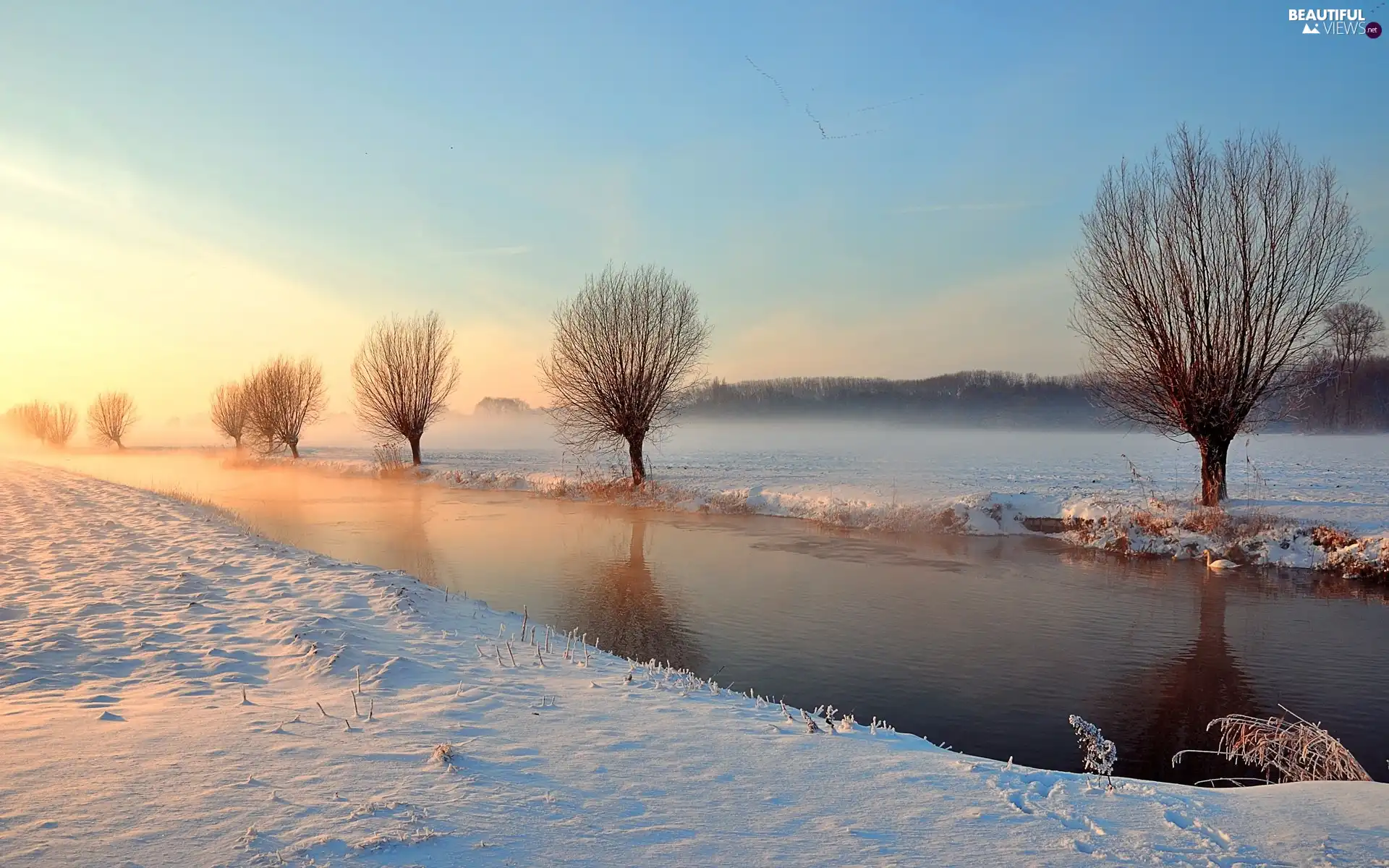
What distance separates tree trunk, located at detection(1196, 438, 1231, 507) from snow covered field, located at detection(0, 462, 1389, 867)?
16.9 meters

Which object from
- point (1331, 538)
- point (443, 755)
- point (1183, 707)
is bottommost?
point (1183, 707)

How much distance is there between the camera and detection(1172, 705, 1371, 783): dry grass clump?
17.9 feet

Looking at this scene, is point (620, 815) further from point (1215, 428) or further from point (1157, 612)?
point (1215, 428)

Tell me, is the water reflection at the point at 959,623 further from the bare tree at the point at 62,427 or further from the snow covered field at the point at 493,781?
the bare tree at the point at 62,427

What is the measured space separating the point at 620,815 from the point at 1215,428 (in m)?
20.4

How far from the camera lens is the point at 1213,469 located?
62.8ft

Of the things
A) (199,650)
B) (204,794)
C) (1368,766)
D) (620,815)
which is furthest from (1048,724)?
(199,650)

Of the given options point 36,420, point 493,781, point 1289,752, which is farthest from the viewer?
point 36,420

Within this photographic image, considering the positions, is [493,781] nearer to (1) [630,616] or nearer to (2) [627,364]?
(1) [630,616]

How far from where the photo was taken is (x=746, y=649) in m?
9.95

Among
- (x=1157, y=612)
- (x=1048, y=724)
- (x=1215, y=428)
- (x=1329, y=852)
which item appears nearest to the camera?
(x=1329, y=852)

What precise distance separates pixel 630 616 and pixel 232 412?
67767 mm

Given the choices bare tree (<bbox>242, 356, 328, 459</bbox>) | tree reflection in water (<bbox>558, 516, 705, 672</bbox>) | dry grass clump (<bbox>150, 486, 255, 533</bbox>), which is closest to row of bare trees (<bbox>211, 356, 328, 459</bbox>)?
bare tree (<bbox>242, 356, 328, 459</bbox>)

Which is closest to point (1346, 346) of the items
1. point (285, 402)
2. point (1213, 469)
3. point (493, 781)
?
point (1213, 469)
